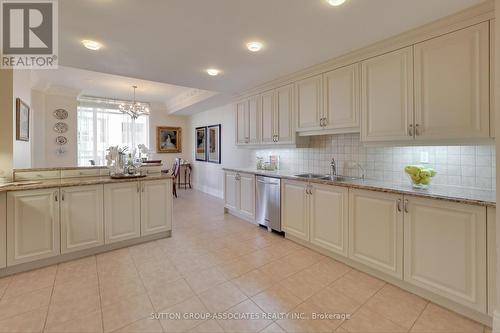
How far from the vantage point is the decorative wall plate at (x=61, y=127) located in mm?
5500

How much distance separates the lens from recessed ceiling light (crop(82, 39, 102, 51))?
239 cm

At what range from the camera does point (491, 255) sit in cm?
162

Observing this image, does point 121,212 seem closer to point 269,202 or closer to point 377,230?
point 269,202

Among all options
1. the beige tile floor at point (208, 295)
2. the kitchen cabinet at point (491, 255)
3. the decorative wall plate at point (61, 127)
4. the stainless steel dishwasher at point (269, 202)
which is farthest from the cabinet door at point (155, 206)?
the decorative wall plate at point (61, 127)

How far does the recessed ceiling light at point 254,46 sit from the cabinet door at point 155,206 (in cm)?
210

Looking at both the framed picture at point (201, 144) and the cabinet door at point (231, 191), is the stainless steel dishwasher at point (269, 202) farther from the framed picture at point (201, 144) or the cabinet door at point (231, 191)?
A: the framed picture at point (201, 144)

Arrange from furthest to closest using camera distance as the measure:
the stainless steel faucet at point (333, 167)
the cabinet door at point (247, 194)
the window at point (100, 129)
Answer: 1. the window at point (100, 129)
2. the cabinet door at point (247, 194)
3. the stainless steel faucet at point (333, 167)

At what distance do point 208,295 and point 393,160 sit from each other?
243 cm

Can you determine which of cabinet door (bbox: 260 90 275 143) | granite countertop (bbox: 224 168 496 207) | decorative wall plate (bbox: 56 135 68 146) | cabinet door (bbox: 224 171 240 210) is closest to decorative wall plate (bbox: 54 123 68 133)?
decorative wall plate (bbox: 56 135 68 146)

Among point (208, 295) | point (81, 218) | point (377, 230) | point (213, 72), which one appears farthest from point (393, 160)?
point (81, 218)

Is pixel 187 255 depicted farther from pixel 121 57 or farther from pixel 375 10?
pixel 375 10

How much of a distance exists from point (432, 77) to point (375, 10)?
0.79 meters

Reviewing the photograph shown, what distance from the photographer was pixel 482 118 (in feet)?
5.85

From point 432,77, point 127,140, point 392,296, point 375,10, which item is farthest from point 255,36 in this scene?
point 127,140
